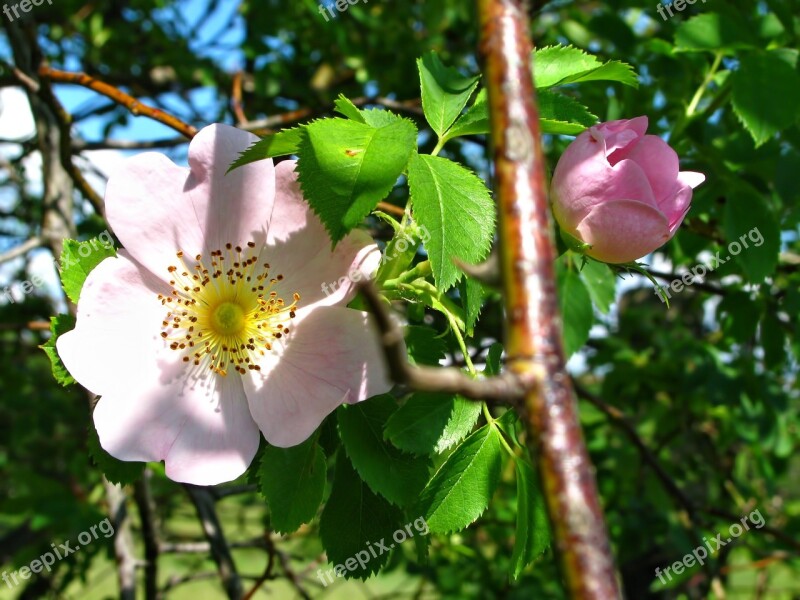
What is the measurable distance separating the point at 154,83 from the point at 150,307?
2.52 meters

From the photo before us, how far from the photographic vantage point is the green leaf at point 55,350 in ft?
3.29

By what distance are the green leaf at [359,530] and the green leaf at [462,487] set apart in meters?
0.09

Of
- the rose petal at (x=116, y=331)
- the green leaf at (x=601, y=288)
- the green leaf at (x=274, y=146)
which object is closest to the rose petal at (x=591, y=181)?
the green leaf at (x=274, y=146)

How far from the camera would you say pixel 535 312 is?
484 mm

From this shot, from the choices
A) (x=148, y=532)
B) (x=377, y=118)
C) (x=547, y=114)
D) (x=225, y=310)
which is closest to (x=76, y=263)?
(x=225, y=310)

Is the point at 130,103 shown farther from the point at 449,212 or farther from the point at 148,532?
the point at 148,532

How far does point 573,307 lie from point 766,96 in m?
0.56

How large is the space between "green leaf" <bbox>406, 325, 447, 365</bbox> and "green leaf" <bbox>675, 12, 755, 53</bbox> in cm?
93

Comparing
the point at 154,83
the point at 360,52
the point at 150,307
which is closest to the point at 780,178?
the point at 150,307

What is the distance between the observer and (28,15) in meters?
1.86

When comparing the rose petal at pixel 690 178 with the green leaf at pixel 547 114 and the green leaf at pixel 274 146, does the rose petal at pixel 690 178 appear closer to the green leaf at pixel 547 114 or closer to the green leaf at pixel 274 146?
the green leaf at pixel 547 114

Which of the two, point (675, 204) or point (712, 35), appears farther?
point (712, 35)

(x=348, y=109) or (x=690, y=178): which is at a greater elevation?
(x=348, y=109)

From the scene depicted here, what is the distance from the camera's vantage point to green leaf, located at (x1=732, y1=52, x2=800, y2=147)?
146cm
